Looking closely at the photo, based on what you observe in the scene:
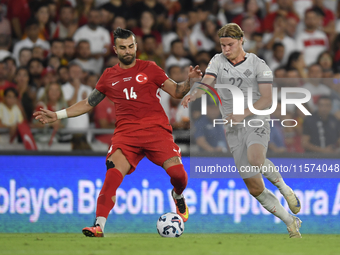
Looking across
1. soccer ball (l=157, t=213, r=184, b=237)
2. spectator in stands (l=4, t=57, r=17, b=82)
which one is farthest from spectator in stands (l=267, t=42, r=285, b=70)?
soccer ball (l=157, t=213, r=184, b=237)

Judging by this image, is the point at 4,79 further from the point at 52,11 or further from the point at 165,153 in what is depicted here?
the point at 165,153

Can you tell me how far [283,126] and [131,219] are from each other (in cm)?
267

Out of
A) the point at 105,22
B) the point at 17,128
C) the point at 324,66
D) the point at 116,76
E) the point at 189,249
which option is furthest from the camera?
the point at 105,22

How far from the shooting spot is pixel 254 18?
35.4 ft

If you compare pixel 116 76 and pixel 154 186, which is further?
pixel 154 186

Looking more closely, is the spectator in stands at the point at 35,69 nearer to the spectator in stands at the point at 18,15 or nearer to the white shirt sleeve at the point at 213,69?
the spectator in stands at the point at 18,15

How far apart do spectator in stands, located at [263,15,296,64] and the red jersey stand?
4763 mm

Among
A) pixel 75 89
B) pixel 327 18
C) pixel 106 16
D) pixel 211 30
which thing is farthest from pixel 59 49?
pixel 327 18

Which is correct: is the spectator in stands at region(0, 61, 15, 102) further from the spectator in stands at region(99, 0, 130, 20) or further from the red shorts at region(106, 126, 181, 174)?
the red shorts at region(106, 126, 181, 174)

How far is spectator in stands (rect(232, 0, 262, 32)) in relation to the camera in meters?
10.9

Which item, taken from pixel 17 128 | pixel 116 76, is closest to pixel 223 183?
pixel 116 76

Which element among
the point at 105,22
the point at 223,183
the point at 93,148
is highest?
the point at 105,22

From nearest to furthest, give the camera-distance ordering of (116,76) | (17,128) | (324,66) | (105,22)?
(116,76) → (17,128) → (324,66) → (105,22)

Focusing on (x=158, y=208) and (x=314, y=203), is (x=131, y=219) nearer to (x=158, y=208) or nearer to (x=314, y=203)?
(x=158, y=208)
